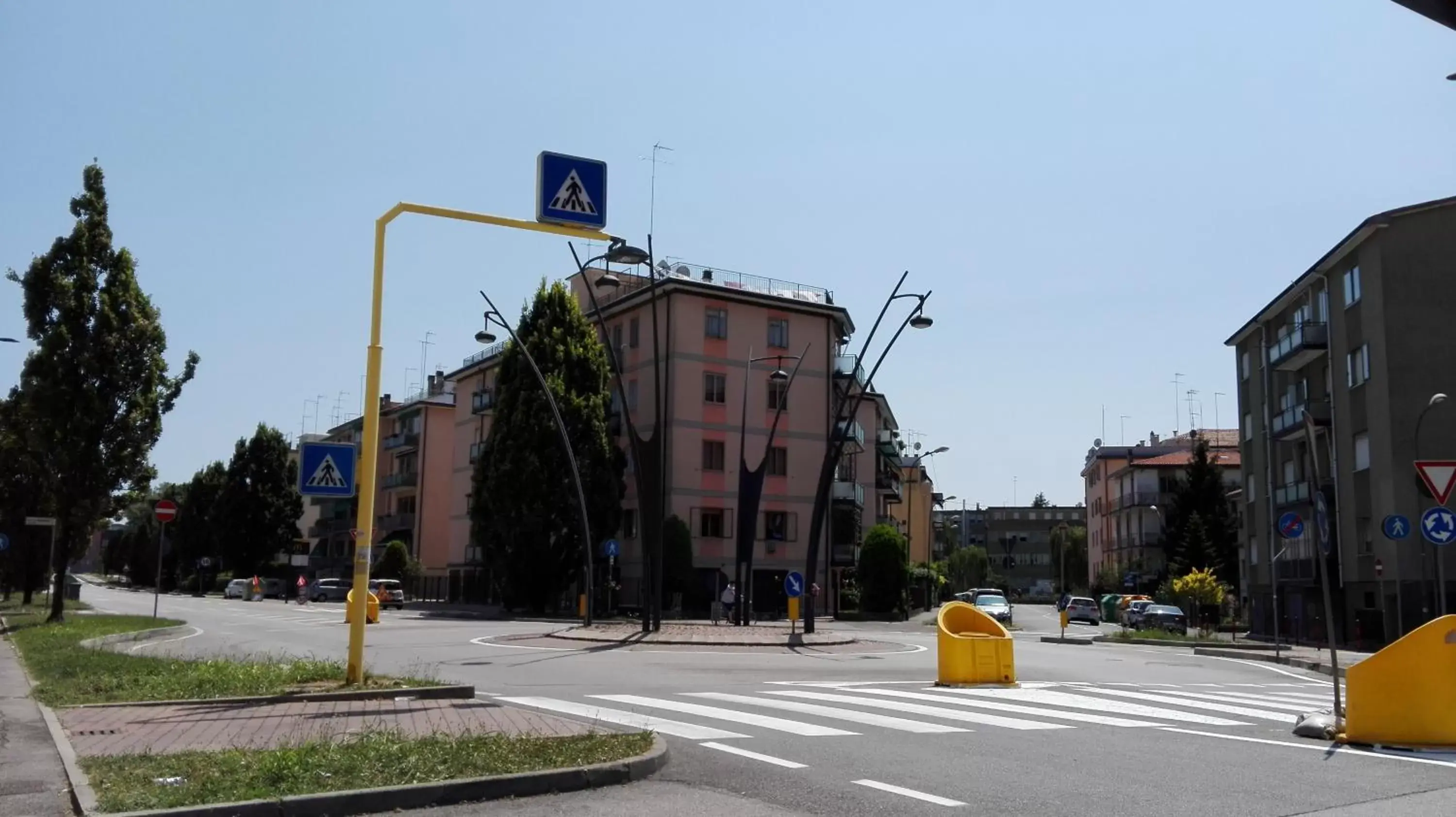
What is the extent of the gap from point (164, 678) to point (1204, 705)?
12.1m

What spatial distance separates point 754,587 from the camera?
185 ft

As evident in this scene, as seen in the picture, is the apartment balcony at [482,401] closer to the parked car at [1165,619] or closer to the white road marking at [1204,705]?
the parked car at [1165,619]

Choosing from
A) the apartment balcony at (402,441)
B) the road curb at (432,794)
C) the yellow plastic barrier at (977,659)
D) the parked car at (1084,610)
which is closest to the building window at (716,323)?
the parked car at (1084,610)

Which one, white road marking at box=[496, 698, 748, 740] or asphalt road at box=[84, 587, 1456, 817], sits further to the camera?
white road marking at box=[496, 698, 748, 740]

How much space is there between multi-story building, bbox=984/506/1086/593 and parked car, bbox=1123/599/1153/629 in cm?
9960

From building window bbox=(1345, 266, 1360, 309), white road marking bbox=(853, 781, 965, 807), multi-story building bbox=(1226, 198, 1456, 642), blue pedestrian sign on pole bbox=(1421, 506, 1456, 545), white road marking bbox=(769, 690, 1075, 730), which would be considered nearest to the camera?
white road marking bbox=(853, 781, 965, 807)

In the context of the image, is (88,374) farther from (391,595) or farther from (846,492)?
(846,492)

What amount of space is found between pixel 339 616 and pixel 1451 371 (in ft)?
128

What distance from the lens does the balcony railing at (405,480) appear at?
86.5m

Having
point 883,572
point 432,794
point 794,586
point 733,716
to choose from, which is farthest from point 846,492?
point 432,794

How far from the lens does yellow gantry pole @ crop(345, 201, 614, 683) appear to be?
12828mm

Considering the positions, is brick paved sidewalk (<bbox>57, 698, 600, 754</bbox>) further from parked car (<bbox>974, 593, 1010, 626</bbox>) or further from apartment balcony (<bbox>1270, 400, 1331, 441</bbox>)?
parked car (<bbox>974, 593, 1010, 626</bbox>)

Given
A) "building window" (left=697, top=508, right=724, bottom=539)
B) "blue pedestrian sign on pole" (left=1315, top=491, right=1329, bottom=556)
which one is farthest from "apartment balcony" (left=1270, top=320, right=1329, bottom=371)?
"blue pedestrian sign on pole" (left=1315, top=491, right=1329, bottom=556)

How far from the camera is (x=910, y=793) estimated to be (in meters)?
7.84
